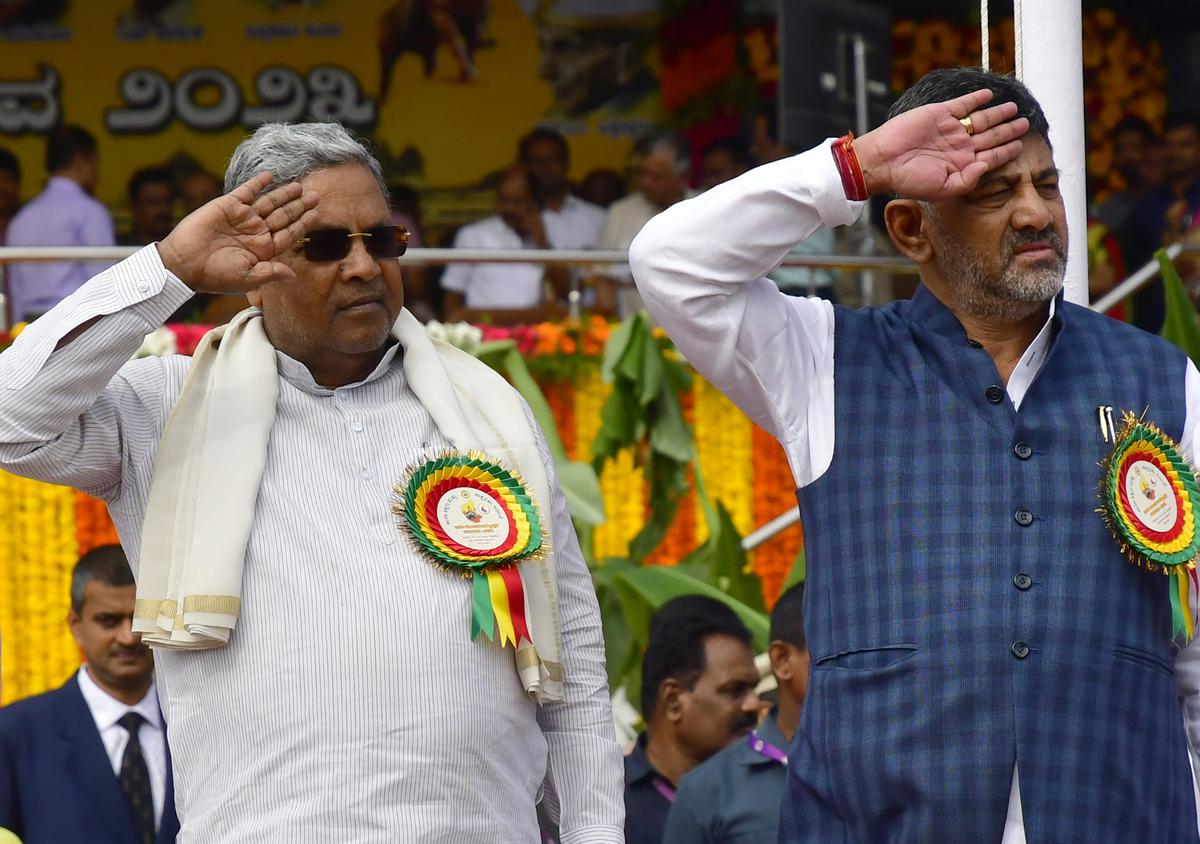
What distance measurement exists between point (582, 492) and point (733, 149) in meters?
5.07

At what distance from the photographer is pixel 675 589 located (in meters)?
6.11

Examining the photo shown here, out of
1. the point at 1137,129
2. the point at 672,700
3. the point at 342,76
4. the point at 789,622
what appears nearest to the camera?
the point at 789,622

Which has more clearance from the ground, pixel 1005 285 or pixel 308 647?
pixel 1005 285

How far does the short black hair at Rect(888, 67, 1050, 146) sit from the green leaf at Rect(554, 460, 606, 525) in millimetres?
2968

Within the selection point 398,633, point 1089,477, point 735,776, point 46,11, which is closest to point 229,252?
point 398,633

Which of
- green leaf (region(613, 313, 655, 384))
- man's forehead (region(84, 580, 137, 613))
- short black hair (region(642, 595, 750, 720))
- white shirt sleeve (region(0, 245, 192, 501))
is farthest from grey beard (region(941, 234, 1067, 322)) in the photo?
green leaf (region(613, 313, 655, 384))

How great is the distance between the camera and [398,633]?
3.10 metres

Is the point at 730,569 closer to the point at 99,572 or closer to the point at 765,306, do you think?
the point at 99,572

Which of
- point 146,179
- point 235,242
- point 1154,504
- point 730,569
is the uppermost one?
point 146,179

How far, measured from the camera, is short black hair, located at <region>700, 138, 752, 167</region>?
35.3ft

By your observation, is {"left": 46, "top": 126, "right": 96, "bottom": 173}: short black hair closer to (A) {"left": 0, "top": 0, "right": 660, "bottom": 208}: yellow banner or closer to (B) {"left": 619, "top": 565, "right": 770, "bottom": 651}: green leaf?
(A) {"left": 0, "top": 0, "right": 660, "bottom": 208}: yellow banner

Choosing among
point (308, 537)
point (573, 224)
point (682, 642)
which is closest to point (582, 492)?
point (682, 642)

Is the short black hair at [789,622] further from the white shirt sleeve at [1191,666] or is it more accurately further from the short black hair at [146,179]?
the short black hair at [146,179]

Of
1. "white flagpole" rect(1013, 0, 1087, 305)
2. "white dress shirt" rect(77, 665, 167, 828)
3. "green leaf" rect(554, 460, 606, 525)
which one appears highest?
"white flagpole" rect(1013, 0, 1087, 305)
